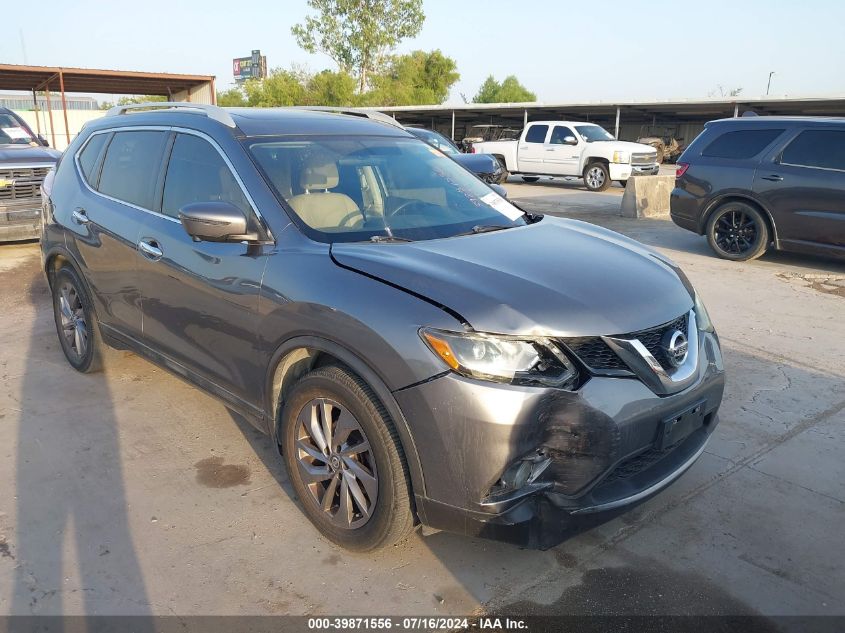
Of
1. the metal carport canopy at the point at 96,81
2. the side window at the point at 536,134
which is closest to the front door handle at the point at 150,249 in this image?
the side window at the point at 536,134

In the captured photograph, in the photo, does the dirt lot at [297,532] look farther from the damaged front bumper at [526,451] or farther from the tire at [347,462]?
the damaged front bumper at [526,451]

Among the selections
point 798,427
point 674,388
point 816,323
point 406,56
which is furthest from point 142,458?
point 406,56

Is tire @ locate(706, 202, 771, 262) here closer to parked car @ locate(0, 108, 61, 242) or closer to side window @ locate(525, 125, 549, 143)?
parked car @ locate(0, 108, 61, 242)

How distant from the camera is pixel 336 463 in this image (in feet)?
9.53

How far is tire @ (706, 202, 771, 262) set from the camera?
8758 millimetres

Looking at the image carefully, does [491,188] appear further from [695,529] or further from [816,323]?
[816,323]

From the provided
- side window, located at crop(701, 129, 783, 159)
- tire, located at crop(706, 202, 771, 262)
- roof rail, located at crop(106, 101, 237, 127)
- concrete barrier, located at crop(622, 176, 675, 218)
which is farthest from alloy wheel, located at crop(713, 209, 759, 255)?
roof rail, located at crop(106, 101, 237, 127)

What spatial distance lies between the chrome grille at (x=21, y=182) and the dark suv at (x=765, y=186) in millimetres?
8591

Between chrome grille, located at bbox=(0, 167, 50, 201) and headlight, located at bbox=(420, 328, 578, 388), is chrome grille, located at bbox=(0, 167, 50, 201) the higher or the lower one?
the lower one

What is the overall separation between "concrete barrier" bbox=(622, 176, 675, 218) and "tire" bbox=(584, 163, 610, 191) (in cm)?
495

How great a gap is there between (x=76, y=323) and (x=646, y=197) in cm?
1116

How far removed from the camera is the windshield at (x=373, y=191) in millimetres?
3266

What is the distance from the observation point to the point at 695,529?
124 inches

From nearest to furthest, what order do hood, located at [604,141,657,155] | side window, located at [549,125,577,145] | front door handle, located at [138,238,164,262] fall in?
front door handle, located at [138,238,164,262]
hood, located at [604,141,657,155]
side window, located at [549,125,577,145]
